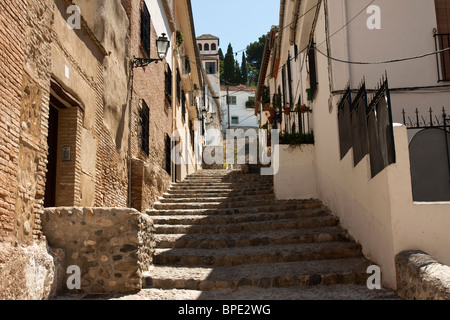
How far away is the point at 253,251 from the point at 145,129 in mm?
5253

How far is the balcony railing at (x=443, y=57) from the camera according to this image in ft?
29.2

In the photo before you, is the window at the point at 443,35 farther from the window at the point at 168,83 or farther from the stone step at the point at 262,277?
the window at the point at 168,83

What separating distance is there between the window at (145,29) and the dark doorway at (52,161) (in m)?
5.02

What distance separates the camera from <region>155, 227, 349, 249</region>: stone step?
8.34 meters

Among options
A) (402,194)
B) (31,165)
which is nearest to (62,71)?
(31,165)

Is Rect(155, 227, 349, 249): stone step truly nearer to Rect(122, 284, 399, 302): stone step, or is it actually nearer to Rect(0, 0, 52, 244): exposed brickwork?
Rect(122, 284, 399, 302): stone step

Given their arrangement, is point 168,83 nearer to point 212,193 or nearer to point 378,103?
point 212,193

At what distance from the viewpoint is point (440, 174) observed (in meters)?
7.96

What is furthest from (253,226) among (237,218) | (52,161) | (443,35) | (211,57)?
(211,57)

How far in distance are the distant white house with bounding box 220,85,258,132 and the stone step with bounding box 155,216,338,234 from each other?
42.9m

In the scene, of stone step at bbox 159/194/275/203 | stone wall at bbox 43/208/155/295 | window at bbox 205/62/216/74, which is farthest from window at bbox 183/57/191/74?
window at bbox 205/62/216/74
